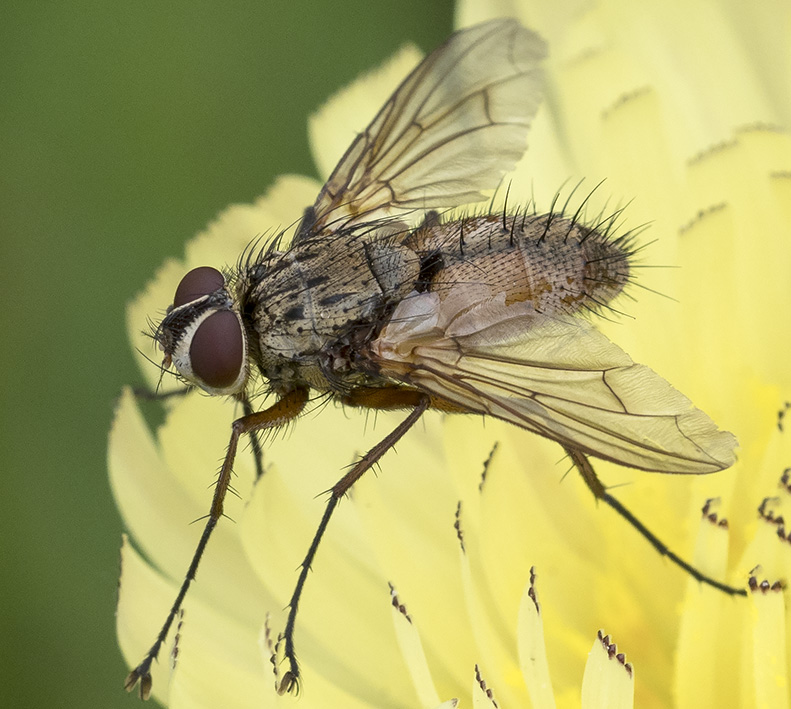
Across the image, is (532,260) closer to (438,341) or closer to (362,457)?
(438,341)

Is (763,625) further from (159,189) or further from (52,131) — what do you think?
(52,131)

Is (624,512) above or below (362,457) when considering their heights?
below

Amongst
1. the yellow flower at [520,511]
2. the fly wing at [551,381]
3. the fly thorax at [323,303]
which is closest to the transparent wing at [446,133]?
the yellow flower at [520,511]

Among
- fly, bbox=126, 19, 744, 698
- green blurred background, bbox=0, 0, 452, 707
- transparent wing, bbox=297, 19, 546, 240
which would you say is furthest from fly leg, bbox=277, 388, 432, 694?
green blurred background, bbox=0, 0, 452, 707

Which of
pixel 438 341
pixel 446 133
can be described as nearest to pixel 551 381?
pixel 438 341

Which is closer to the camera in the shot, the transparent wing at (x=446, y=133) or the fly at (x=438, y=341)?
the fly at (x=438, y=341)

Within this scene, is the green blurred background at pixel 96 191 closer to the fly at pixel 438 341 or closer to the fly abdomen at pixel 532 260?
the fly at pixel 438 341

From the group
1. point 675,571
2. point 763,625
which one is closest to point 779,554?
point 763,625
